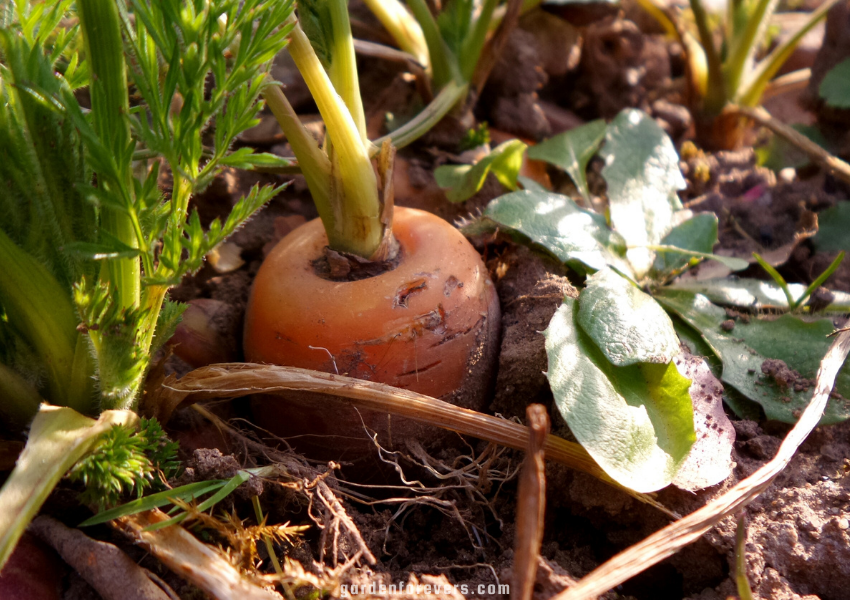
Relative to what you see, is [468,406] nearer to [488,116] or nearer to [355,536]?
[355,536]

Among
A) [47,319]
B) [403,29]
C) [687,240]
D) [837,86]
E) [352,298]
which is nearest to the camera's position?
[47,319]

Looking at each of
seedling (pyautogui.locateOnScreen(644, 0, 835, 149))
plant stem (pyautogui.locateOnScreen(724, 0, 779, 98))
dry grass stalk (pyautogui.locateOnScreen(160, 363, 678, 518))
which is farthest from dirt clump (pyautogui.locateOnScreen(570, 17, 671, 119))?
dry grass stalk (pyautogui.locateOnScreen(160, 363, 678, 518))

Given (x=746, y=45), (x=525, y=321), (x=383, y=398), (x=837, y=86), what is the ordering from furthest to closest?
(x=746, y=45)
(x=837, y=86)
(x=525, y=321)
(x=383, y=398)

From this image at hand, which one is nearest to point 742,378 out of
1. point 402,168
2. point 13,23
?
point 402,168

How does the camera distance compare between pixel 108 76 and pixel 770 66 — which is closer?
pixel 108 76

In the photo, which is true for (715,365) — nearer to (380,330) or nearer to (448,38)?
(380,330)

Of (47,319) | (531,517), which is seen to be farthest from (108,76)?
(531,517)
